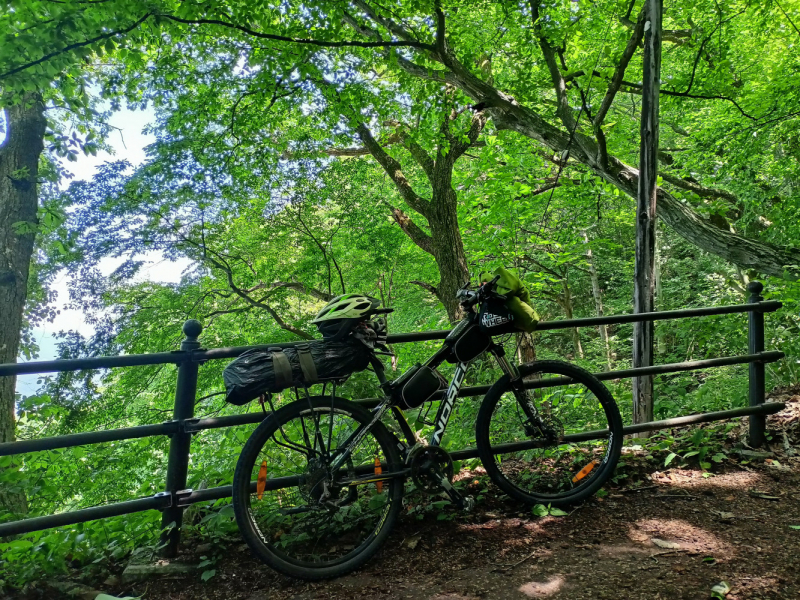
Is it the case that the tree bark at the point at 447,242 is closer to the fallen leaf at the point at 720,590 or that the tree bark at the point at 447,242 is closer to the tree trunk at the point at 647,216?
the tree trunk at the point at 647,216

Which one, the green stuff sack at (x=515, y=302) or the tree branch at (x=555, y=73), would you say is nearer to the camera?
the green stuff sack at (x=515, y=302)

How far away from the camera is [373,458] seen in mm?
2652

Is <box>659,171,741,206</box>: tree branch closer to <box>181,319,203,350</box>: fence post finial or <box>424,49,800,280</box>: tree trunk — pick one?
<box>424,49,800,280</box>: tree trunk

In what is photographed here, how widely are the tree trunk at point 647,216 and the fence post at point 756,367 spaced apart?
762 millimetres

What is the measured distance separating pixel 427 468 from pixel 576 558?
0.84 m

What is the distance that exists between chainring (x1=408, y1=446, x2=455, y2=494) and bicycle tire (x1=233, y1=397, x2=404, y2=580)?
0.09 meters

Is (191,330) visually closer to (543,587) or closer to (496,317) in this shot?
(496,317)

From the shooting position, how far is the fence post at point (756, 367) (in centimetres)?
385

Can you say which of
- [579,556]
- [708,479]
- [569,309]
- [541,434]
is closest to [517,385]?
[541,434]

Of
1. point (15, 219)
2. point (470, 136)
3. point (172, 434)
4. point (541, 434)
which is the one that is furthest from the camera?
point (470, 136)

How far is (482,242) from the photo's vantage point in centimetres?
1112

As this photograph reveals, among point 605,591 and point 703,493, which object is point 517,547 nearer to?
point 605,591

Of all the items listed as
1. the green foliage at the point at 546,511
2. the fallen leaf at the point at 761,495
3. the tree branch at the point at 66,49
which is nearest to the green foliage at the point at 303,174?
the tree branch at the point at 66,49

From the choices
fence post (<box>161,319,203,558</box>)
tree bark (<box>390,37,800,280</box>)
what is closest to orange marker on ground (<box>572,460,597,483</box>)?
fence post (<box>161,319,203,558</box>)
